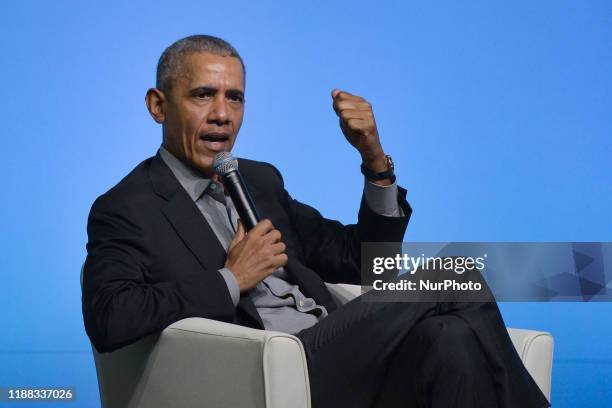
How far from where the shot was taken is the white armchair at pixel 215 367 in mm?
1765

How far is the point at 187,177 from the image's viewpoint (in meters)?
2.31

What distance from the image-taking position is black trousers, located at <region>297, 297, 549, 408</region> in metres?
1.77

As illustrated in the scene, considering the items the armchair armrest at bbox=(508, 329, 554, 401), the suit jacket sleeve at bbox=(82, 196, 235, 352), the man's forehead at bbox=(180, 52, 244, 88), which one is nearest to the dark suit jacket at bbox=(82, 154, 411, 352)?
the suit jacket sleeve at bbox=(82, 196, 235, 352)

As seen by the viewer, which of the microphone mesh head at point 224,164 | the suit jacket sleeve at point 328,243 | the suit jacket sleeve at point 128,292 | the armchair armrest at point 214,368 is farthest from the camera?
the suit jacket sleeve at point 328,243

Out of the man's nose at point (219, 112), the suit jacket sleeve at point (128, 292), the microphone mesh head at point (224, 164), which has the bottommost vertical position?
the suit jacket sleeve at point (128, 292)

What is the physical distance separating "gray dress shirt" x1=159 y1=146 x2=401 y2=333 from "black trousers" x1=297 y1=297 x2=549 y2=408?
180 mm

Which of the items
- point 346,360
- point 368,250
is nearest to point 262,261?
point 346,360

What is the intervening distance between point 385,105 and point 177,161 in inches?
78.2

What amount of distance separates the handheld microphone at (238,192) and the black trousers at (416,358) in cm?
27

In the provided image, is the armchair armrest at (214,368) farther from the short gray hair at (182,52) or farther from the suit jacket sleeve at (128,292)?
the short gray hair at (182,52)

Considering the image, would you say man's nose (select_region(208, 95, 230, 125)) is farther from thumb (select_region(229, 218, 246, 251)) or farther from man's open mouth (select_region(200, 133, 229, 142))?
thumb (select_region(229, 218, 246, 251))

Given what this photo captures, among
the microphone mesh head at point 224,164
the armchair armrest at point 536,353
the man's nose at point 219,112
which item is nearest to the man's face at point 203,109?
the man's nose at point 219,112

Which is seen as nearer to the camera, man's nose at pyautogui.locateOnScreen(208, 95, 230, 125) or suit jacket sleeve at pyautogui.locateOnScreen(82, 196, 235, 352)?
suit jacket sleeve at pyautogui.locateOnScreen(82, 196, 235, 352)

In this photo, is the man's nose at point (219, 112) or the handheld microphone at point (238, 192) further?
the man's nose at point (219, 112)
